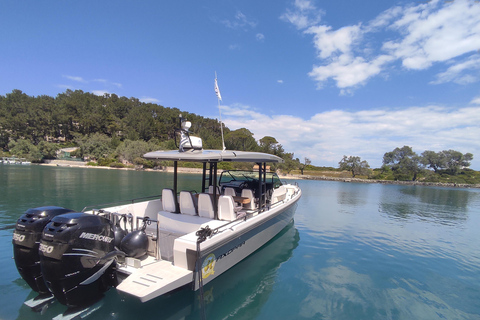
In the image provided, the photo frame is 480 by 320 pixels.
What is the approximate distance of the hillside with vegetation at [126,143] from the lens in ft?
195

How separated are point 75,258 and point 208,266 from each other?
1860 millimetres

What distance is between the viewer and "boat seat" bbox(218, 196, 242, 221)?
5012mm

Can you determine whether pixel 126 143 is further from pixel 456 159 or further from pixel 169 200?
pixel 456 159

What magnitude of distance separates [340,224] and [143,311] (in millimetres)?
9620

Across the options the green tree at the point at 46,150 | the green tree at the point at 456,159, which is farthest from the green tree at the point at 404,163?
the green tree at the point at 46,150

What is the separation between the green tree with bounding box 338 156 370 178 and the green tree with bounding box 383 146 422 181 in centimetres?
757

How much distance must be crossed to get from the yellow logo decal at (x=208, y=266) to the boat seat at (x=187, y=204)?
4.40 ft

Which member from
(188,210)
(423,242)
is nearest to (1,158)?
(188,210)

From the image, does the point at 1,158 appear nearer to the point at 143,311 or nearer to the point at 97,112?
the point at 97,112

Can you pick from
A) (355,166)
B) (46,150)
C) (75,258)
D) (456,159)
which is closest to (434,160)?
(456,159)

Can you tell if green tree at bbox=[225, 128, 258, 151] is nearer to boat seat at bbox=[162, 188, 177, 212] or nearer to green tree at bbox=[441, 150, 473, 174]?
green tree at bbox=[441, 150, 473, 174]

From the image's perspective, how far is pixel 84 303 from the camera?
Answer: 3.15m

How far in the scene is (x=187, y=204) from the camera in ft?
16.9

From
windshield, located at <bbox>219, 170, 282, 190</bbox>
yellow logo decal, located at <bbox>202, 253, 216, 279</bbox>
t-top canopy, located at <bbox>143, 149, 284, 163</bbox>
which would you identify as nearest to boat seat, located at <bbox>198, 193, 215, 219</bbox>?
t-top canopy, located at <bbox>143, 149, 284, 163</bbox>
